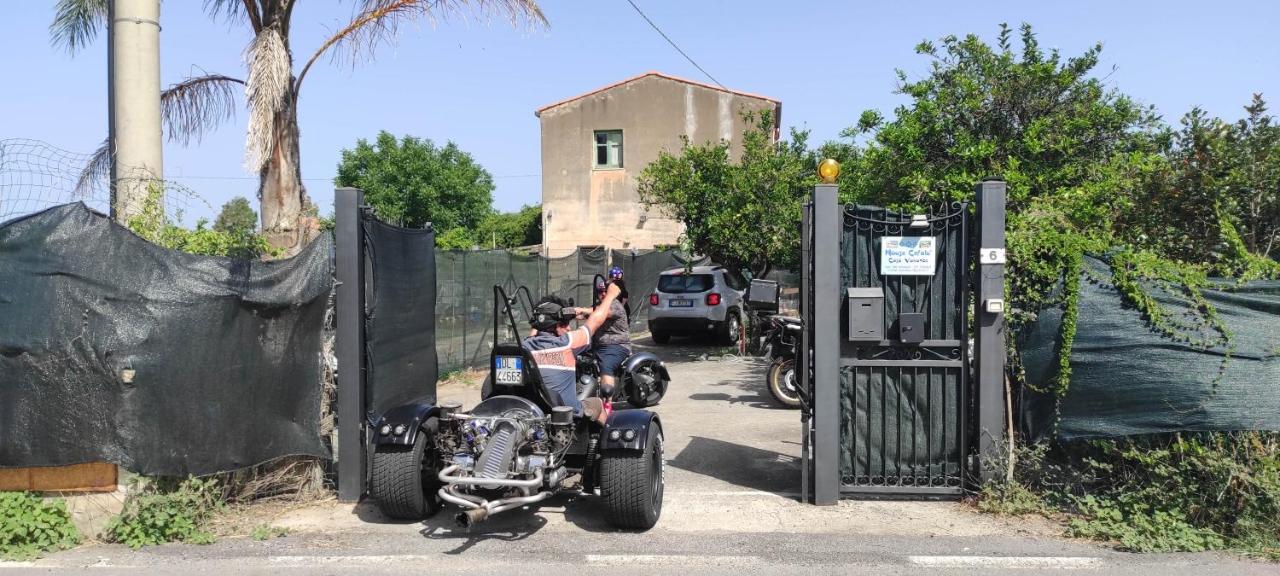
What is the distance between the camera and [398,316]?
283 inches

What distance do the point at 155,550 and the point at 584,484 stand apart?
2.59 m

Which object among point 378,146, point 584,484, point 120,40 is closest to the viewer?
point 584,484

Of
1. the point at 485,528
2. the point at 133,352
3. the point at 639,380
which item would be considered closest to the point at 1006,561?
the point at 485,528

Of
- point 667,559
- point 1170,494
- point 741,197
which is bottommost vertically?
point 667,559

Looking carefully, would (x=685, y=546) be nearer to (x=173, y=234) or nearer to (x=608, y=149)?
(x=173, y=234)

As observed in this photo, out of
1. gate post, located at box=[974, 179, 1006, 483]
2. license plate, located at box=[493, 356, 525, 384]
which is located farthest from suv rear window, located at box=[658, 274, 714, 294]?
license plate, located at box=[493, 356, 525, 384]

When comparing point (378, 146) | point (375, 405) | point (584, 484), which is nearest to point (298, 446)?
point (375, 405)

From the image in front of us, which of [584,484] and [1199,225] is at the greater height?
[1199,225]

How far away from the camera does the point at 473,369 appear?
1383 centimetres

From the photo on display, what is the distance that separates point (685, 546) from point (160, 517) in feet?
10.4

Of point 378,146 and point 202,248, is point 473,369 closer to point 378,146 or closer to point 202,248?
point 202,248

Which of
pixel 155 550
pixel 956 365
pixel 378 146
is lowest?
pixel 155 550

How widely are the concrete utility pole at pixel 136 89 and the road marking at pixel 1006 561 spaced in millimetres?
6162

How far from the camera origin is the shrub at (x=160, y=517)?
5.57 m
